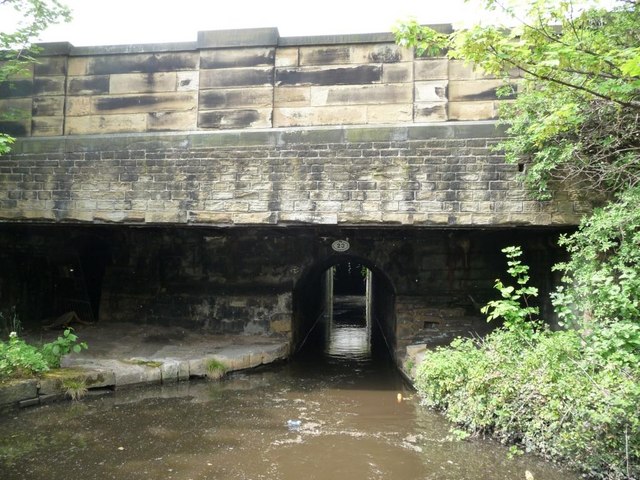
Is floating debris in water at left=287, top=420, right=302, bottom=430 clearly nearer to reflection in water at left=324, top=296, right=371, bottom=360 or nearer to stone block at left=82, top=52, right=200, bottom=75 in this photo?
reflection in water at left=324, top=296, right=371, bottom=360

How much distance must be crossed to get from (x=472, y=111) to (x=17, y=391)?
6730 millimetres

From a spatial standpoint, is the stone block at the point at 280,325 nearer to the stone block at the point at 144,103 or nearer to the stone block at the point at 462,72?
the stone block at the point at 144,103

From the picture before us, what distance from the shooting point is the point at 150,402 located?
6121 mm

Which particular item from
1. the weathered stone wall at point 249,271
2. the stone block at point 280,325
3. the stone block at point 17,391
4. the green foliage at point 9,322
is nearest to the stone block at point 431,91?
the weathered stone wall at point 249,271

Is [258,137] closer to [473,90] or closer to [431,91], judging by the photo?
[431,91]

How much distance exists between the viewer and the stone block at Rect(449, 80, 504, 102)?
6.29 meters

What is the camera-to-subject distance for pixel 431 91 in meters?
6.37

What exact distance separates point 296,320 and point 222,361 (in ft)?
8.65

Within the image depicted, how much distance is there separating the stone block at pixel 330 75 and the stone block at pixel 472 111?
1090 mm

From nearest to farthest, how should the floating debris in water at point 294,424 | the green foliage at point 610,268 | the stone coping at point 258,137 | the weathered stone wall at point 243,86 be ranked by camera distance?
1. the green foliage at point 610,268
2. the floating debris in water at point 294,424
3. the stone coping at point 258,137
4. the weathered stone wall at point 243,86

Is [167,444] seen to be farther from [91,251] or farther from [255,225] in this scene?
[91,251]

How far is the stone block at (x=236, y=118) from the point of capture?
21.7ft

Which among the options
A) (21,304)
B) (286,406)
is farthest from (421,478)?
(21,304)

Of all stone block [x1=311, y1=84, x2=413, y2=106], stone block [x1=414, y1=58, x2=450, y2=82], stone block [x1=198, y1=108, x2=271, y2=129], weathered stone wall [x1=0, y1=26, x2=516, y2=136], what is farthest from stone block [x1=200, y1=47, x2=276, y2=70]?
stone block [x1=414, y1=58, x2=450, y2=82]
